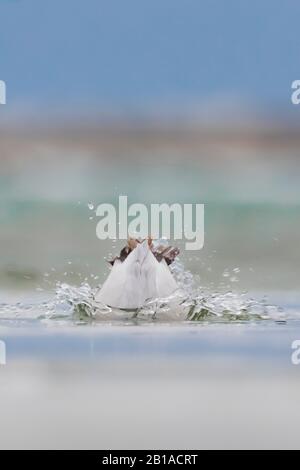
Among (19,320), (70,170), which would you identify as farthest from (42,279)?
(70,170)

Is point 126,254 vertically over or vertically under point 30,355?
over

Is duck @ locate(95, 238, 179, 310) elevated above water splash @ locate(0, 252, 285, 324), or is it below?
above

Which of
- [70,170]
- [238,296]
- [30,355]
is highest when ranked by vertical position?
[70,170]

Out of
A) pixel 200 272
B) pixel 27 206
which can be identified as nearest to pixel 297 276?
pixel 200 272

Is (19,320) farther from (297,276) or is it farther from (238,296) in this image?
(297,276)

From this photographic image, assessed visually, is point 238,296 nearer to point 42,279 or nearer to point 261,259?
point 261,259

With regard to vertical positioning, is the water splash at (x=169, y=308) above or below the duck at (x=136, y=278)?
below
